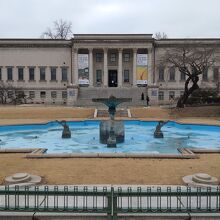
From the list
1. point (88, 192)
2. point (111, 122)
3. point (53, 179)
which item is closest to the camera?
point (88, 192)

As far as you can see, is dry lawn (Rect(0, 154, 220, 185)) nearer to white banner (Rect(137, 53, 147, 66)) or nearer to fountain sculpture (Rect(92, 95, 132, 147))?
fountain sculpture (Rect(92, 95, 132, 147))

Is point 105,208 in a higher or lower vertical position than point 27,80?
lower

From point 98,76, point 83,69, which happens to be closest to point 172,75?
point 98,76

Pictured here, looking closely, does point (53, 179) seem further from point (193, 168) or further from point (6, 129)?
A: point (6, 129)

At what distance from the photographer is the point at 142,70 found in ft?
211

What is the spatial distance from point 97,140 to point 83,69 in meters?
44.2

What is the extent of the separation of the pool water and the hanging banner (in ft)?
110

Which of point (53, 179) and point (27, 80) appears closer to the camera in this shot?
point (53, 179)

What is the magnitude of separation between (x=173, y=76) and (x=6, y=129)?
44.2 m

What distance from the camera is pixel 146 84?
208ft

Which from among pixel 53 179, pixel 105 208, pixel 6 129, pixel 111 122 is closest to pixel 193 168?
pixel 53 179

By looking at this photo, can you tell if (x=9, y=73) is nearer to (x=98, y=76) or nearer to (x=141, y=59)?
(x=98, y=76)

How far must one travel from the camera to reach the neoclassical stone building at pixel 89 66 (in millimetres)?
62844

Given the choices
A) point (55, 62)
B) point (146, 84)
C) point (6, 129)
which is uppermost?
point (55, 62)
